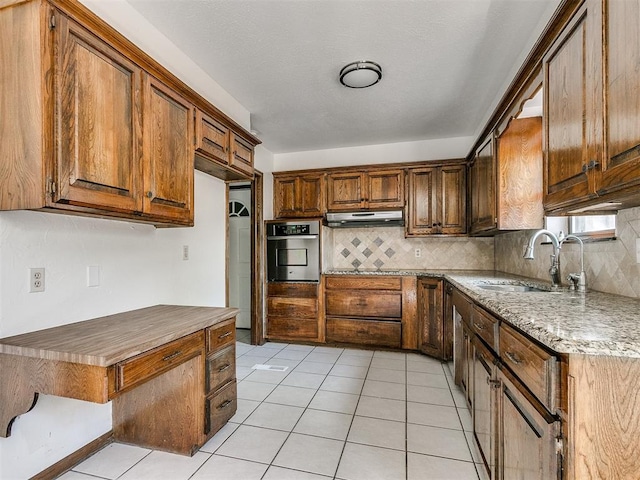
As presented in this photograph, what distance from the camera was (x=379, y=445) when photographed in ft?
6.34

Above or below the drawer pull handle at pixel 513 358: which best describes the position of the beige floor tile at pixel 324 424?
below

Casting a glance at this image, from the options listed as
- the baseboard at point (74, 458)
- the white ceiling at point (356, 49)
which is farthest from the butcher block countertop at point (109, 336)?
the white ceiling at point (356, 49)

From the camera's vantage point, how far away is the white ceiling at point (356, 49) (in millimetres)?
1884

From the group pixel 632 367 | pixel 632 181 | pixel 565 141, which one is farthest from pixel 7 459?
pixel 565 141

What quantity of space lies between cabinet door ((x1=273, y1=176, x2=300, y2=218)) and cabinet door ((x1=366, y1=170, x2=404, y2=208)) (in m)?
0.96

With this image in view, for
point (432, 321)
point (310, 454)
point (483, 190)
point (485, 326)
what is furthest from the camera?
point (432, 321)

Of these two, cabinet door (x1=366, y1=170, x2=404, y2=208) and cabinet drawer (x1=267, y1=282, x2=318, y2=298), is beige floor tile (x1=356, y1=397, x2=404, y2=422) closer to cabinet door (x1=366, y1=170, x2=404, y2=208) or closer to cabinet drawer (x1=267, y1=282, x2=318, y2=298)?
cabinet drawer (x1=267, y1=282, x2=318, y2=298)

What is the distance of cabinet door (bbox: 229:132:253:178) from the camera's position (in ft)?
8.23

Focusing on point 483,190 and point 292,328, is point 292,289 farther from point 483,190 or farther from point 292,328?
point 483,190

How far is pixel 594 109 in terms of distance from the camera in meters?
1.20

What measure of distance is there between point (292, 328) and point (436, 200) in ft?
7.73

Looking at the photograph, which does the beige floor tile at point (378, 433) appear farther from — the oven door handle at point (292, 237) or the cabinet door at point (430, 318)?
the oven door handle at point (292, 237)

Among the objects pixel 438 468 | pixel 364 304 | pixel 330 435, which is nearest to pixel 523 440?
pixel 438 468

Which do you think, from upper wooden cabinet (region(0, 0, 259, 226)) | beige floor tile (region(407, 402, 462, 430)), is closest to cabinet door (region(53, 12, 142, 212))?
upper wooden cabinet (region(0, 0, 259, 226))
